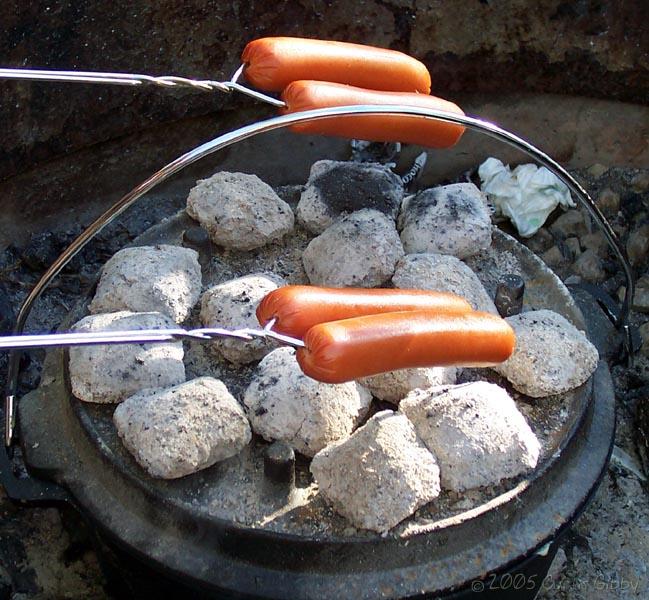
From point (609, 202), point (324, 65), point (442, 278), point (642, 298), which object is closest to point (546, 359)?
point (442, 278)

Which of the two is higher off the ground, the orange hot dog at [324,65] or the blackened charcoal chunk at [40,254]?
the orange hot dog at [324,65]

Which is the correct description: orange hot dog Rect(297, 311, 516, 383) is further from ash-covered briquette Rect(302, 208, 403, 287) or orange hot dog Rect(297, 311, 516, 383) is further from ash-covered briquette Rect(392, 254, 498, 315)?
ash-covered briquette Rect(302, 208, 403, 287)

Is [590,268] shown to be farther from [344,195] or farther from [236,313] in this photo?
[236,313]

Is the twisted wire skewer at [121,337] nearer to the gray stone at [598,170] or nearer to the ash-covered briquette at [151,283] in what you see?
the ash-covered briquette at [151,283]

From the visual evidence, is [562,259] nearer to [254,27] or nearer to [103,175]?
→ [254,27]

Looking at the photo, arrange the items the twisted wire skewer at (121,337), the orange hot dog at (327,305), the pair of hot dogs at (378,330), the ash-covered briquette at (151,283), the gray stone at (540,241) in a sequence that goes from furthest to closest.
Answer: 1. the gray stone at (540,241)
2. the ash-covered briquette at (151,283)
3. the orange hot dog at (327,305)
4. the pair of hot dogs at (378,330)
5. the twisted wire skewer at (121,337)

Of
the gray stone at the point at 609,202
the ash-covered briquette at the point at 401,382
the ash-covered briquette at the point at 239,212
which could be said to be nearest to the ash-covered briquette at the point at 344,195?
the ash-covered briquette at the point at 239,212

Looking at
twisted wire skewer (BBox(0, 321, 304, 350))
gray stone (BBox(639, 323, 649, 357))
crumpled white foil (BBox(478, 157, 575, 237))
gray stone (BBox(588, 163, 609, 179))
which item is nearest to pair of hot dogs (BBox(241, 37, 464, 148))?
twisted wire skewer (BBox(0, 321, 304, 350))
